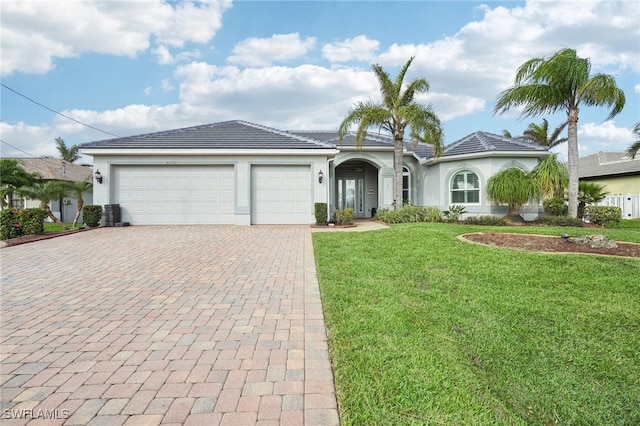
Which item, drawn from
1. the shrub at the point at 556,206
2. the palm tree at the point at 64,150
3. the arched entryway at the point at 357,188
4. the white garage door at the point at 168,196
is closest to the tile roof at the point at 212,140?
the white garage door at the point at 168,196

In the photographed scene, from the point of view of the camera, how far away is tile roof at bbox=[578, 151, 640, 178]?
70.8 feet

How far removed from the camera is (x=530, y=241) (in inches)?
304

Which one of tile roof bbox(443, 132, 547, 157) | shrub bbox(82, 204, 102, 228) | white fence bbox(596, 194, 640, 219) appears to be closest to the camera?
shrub bbox(82, 204, 102, 228)

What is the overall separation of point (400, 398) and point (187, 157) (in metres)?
13.5

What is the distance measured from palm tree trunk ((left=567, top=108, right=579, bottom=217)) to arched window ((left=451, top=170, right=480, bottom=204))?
3.50 m

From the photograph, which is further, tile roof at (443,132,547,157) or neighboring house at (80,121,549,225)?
tile roof at (443,132,547,157)

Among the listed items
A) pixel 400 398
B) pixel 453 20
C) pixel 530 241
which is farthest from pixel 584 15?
pixel 400 398

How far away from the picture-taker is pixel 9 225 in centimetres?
976

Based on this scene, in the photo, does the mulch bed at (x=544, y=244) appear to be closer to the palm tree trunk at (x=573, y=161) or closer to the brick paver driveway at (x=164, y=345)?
the brick paver driveway at (x=164, y=345)

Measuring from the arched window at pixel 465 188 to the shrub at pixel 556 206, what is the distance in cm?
287

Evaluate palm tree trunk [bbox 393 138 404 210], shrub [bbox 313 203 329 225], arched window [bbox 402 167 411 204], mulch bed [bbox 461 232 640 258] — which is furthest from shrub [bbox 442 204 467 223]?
shrub [bbox 313 203 329 225]

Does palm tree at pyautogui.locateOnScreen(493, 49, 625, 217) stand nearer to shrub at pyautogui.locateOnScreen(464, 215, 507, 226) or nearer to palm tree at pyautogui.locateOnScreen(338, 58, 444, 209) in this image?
shrub at pyautogui.locateOnScreen(464, 215, 507, 226)

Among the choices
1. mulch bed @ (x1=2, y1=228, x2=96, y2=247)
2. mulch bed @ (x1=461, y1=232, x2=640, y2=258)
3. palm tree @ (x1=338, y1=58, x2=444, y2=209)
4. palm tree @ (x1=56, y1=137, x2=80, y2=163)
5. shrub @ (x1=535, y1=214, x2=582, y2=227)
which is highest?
palm tree @ (x1=56, y1=137, x2=80, y2=163)

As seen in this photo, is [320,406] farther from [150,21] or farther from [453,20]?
[150,21]
